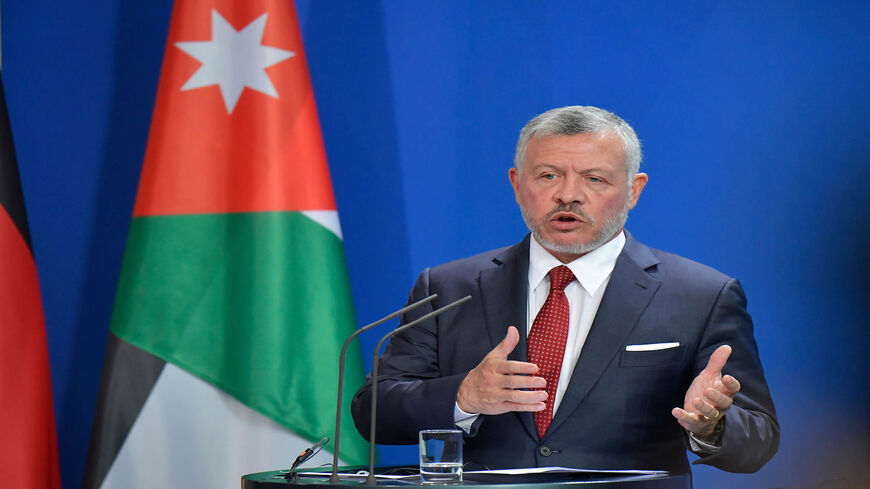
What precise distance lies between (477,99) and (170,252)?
1.23 m

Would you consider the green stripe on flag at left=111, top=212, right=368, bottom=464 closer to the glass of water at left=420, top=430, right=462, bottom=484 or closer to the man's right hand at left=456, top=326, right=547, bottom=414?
the man's right hand at left=456, top=326, right=547, bottom=414

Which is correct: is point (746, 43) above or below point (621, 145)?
above

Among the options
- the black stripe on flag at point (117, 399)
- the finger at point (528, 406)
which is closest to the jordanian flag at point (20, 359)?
the black stripe on flag at point (117, 399)

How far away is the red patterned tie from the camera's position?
7.38ft

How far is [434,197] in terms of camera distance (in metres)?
3.48

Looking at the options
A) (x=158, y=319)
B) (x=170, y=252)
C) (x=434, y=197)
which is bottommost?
(x=158, y=319)

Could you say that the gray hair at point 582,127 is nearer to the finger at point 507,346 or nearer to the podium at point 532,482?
the finger at point 507,346

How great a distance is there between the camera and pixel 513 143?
3463 mm

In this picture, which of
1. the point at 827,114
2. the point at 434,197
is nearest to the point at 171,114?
the point at 434,197

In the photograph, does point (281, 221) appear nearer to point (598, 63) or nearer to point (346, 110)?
point (346, 110)

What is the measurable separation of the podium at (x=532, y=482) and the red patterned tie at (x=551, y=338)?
1.60ft

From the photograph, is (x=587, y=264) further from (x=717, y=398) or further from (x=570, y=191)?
(x=717, y=398)

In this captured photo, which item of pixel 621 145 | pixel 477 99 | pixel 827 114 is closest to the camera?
pixel 621 145

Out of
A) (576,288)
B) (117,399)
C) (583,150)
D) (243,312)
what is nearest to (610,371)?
(576,288)
